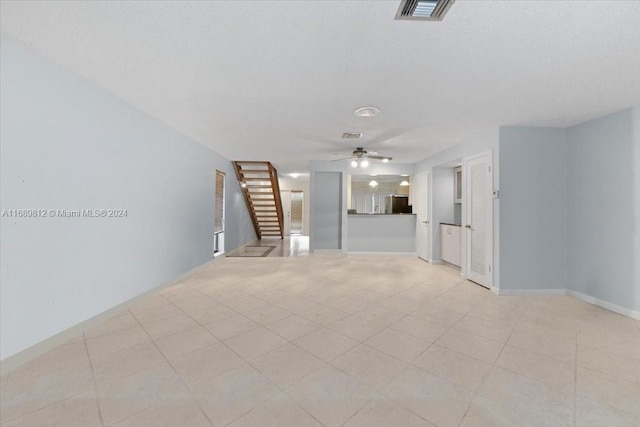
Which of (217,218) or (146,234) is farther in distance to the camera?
(217,218)

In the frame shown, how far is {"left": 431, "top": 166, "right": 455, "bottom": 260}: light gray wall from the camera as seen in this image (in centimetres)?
607

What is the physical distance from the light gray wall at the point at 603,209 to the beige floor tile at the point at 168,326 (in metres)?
5.30

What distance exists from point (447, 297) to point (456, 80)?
2.91m

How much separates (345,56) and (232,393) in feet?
9.03

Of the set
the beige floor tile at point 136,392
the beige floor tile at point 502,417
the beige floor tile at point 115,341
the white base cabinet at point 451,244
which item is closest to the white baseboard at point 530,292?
the white base cabinet at point 451,244

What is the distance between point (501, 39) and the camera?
1.89 metres

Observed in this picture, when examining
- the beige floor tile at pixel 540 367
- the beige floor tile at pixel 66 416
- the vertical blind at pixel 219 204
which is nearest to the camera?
the beige floor tile at pixel 66 416

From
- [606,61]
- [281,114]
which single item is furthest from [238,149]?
[606,61]

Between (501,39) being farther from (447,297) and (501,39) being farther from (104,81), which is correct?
(104,81)

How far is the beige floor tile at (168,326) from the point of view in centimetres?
259

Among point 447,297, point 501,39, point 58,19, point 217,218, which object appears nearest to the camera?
point 58,19

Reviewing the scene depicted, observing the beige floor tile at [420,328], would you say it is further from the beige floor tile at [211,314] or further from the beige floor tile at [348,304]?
the beige floor tile at [211,314]

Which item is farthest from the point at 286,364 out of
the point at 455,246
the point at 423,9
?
the point at 455,246

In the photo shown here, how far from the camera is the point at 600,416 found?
1551 millimetres
